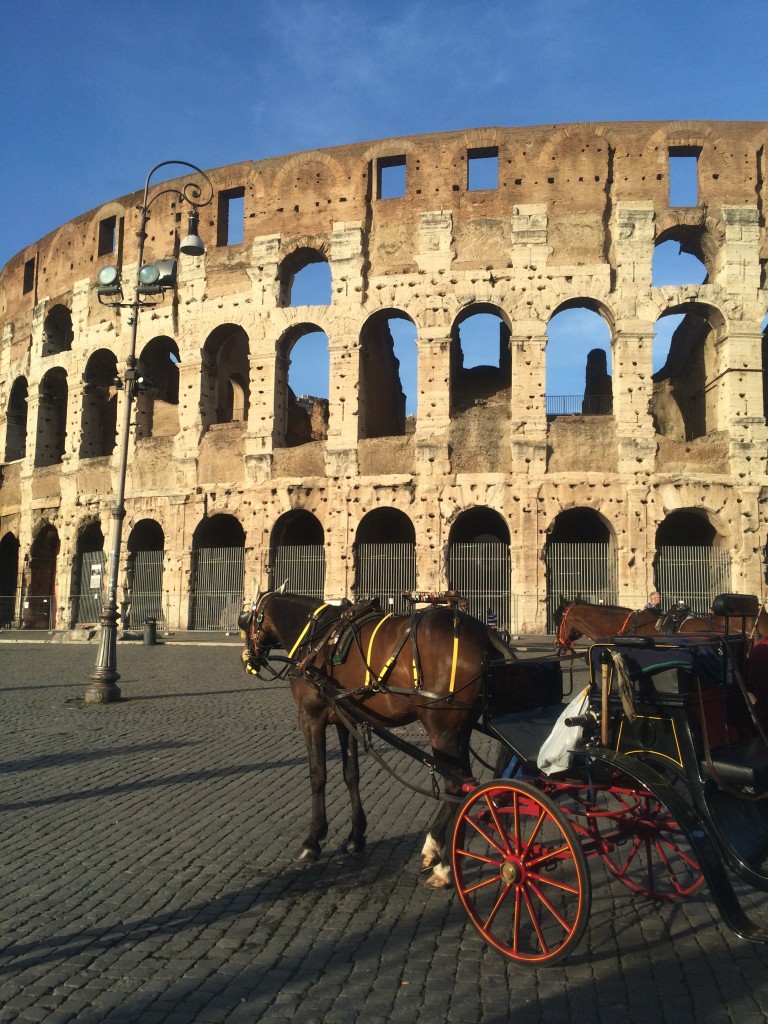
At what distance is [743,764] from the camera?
3.14m

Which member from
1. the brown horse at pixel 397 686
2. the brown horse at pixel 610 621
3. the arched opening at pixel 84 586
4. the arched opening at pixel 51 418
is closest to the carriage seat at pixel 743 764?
the brown horse at pixel 397 686

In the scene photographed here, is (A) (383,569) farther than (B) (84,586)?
No

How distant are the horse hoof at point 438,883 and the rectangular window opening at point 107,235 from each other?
24950 mm

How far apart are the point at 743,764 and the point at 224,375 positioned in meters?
23.5

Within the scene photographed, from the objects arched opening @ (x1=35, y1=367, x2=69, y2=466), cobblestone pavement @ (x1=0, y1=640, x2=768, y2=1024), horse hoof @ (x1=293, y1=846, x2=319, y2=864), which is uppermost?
arched opening @ (x1=35, y1=367, x2=69, y2=466)

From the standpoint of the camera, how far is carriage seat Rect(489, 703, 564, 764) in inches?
147

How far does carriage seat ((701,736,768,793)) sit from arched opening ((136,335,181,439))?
21.8 m

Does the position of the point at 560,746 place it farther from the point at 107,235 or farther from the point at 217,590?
the point at 107,235

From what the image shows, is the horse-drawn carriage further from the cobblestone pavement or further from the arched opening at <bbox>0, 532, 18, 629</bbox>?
the arched opening at <bbox>0, 532, 18, 629</bbox>

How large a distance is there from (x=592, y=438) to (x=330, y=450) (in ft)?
22.2

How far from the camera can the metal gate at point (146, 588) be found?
21812 mm

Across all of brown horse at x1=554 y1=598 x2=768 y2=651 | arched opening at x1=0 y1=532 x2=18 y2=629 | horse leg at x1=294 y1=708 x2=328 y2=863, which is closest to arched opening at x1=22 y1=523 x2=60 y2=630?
arched opening at x1=0 y1=532 x2=18 y2=629

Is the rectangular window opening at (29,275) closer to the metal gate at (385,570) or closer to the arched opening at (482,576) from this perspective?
the metal gate at (385,570)

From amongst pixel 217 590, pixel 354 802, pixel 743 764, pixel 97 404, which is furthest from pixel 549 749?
pixel 97 404
